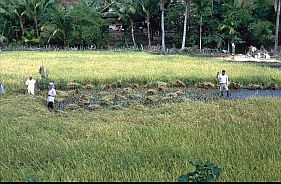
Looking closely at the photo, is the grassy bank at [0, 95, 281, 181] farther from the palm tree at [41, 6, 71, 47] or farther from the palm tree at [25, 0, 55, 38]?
the palm tree at [25, 0, 55, 38]

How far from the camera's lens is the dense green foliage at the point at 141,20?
30219 mm

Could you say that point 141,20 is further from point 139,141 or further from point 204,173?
point 204,173

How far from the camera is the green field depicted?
6.21 metres

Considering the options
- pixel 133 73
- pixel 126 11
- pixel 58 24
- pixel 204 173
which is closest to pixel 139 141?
pixel 204 173

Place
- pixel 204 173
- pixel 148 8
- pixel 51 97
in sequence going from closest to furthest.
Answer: pixel 204 173 → pixel 51 97 → pixel 148 8

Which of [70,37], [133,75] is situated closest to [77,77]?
[133,75]

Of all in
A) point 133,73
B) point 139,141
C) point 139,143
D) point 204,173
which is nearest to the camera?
point 204,173

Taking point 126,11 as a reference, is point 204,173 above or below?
below

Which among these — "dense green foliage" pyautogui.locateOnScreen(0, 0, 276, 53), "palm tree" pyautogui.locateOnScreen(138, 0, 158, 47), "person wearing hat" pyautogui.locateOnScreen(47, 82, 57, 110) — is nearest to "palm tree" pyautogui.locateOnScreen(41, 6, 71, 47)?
"dense green foliage" pyautogui.locateOnScreen(0, 0, 276, 53)

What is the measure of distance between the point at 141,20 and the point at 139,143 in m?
29.0

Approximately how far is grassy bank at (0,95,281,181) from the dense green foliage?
66.4 ft

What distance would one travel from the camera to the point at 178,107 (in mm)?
11156

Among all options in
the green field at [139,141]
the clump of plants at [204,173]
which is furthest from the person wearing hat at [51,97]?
the clump of plants at [204,173]

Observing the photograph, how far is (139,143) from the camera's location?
25.3ft
